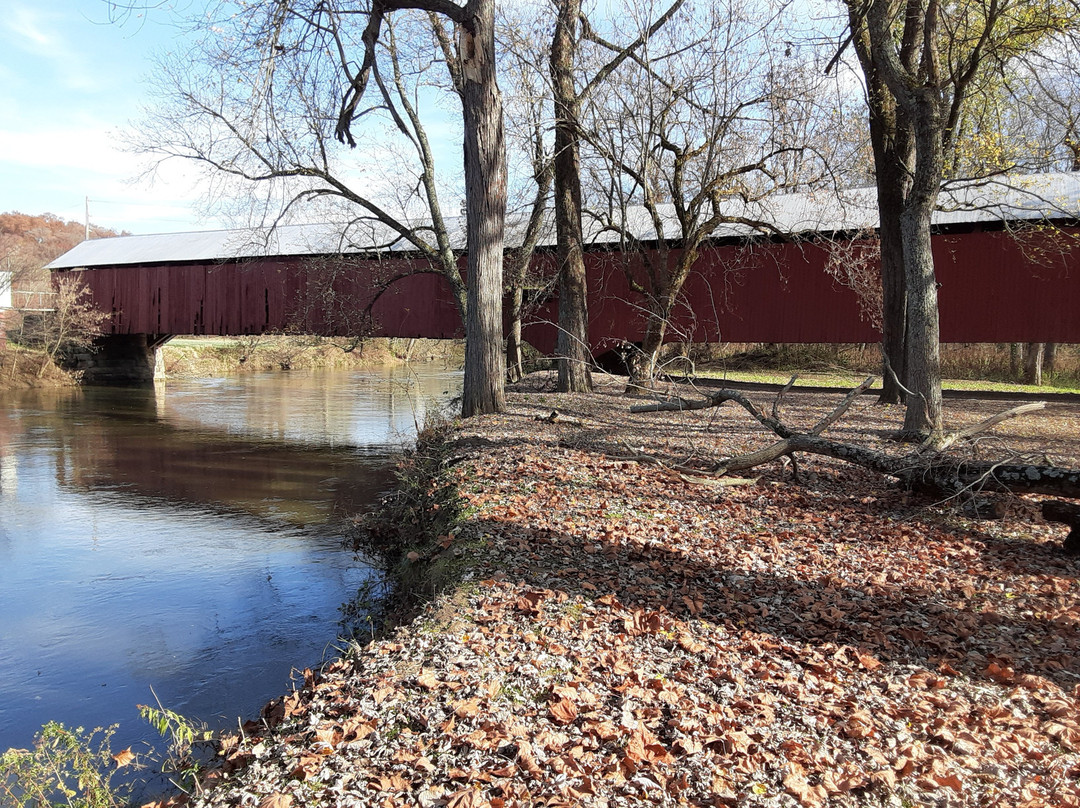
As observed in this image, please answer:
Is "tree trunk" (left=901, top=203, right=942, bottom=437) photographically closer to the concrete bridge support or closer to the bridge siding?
the bridge siding

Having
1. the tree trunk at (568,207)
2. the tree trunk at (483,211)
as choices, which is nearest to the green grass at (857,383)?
the tree trunk at (568,207)

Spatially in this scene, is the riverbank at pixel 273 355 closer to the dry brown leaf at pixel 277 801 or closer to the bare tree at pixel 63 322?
the bare tree at pixel 63 322

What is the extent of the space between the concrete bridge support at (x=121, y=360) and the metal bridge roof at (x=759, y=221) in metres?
3.14

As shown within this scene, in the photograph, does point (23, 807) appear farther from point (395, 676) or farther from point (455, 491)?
point (455, 491)

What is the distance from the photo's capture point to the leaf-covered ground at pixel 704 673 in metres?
2.65

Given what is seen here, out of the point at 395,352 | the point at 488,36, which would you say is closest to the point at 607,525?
the point at 488,36

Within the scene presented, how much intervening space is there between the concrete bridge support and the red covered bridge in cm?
433

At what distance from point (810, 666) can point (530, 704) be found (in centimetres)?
133

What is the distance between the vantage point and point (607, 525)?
17.5ft

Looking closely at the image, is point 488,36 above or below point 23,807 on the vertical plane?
above

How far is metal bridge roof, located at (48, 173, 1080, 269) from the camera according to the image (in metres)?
12.5

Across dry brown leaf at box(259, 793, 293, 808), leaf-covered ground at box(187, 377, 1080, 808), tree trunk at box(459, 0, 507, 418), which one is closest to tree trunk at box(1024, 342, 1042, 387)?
tree trunk at box(459, 0, 507, 418)

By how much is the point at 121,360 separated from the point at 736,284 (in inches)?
818

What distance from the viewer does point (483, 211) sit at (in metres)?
9.37
